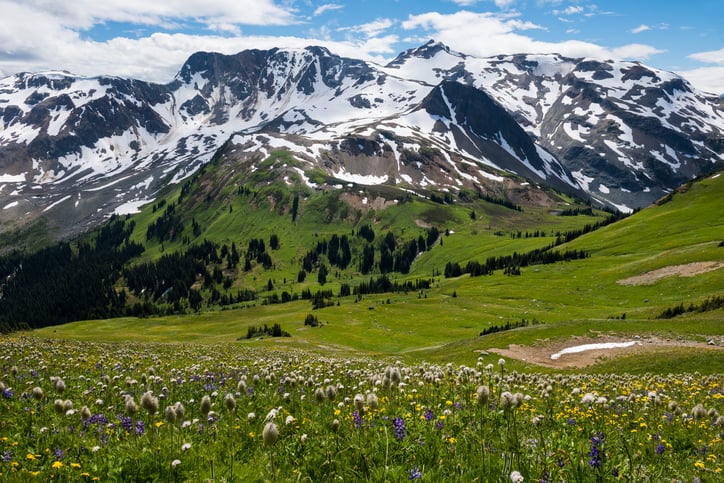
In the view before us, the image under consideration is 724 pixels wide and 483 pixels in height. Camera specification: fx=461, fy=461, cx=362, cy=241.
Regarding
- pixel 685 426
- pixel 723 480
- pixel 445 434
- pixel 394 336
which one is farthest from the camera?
pixel 394 336

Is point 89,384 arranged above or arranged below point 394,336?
above

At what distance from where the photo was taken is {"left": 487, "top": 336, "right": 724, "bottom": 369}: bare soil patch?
4083 cm

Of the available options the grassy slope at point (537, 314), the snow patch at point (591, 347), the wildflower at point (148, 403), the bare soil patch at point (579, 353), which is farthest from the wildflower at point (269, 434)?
the snow patch at point (591, 347)

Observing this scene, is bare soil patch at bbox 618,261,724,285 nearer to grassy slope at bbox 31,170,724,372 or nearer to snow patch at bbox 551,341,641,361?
grassy slope at bbox 31,170,724,372

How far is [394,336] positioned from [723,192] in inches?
7133

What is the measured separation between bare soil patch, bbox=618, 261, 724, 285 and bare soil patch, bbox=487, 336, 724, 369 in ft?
212

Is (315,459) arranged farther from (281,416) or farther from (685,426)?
(685,426)

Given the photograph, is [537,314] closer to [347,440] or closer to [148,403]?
[347,440]

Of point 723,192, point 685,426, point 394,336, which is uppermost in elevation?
point 723,192

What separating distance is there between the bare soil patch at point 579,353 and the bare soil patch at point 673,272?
64.7 metres

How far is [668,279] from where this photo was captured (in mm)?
100312

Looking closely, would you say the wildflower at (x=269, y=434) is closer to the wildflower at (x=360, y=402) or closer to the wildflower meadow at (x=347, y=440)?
the wildflower meadow at (x=347, y=440)

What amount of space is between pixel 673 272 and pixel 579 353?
75.6 meters

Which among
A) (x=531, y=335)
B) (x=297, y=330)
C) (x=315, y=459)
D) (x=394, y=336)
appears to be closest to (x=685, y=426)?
(x=315, y=459)
